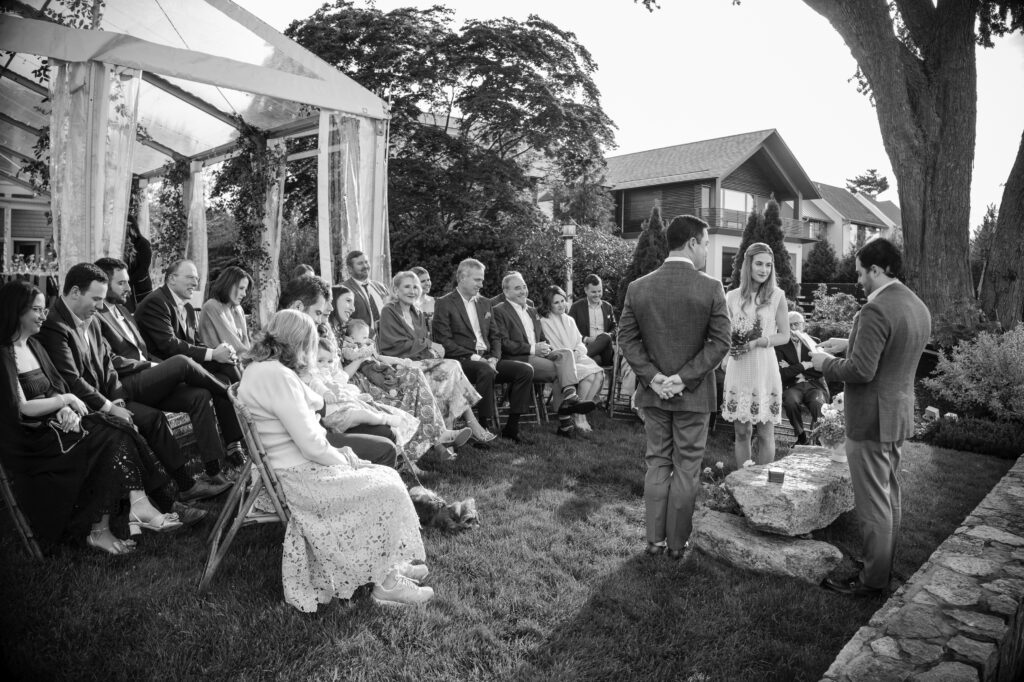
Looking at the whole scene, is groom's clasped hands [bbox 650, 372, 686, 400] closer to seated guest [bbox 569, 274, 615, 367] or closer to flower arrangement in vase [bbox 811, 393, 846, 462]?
flower arrangement in vase [bbox 811, 393, 846, 462]

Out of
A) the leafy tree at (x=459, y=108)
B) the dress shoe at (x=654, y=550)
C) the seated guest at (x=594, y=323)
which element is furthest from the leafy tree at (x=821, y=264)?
the dress shoe at (x=654, y=550)

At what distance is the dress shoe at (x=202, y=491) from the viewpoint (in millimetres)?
4277

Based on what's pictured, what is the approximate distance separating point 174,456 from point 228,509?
108 cm

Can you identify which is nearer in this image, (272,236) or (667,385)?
(667,385)

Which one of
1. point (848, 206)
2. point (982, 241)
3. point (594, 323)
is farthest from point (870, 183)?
point (594, 323)

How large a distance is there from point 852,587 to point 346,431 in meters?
2.95

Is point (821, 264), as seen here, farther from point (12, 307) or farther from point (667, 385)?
point (12, 307)

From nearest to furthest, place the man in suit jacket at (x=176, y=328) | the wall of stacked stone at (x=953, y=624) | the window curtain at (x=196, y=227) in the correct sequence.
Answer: the wall of stacked stone at (x=953, y=624) < the man in suit jacket at (x=176, y=328) < the window curtain at (x=196, y=227)

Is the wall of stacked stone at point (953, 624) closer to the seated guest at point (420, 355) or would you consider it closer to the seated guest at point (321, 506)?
the seated guest at point (321, 506)

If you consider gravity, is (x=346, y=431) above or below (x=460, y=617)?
above

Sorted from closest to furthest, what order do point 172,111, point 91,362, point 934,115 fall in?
point 91,362 < point 172,111 < point 934,115

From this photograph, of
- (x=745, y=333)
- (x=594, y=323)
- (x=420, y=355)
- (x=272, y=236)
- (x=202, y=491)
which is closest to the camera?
(x=202, y=491)

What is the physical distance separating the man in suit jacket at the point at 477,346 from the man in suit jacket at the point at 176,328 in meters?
2.03

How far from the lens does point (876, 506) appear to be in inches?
128
